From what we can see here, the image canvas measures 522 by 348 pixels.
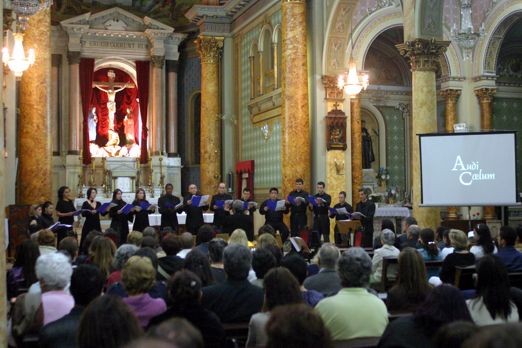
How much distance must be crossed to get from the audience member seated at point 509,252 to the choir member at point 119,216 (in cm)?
882

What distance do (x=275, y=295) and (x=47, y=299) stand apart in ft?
5.35

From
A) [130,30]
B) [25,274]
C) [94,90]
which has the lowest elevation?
[25,274]

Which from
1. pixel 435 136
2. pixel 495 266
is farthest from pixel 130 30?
pixel 495 266

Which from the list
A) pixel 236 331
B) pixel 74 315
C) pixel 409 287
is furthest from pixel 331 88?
→ pixel 74 315

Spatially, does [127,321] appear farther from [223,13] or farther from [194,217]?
[223,13]

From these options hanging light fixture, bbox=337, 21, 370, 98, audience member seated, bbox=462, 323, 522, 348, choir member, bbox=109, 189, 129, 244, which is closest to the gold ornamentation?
hanging light fixture, bbox=337, 21, 370, 98

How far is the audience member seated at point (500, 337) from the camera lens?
6.59 ft

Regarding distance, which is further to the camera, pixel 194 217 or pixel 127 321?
pixel 194 217

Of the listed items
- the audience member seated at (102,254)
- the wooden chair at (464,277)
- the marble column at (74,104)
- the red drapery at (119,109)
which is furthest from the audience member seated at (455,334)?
the red drapery at (119,109)

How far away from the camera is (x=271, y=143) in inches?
852

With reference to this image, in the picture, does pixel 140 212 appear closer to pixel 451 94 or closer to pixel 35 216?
pixel 35 216

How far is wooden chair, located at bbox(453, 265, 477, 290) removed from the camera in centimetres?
698

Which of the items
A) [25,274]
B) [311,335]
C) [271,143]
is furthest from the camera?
[271,143]

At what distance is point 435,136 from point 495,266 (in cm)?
871
